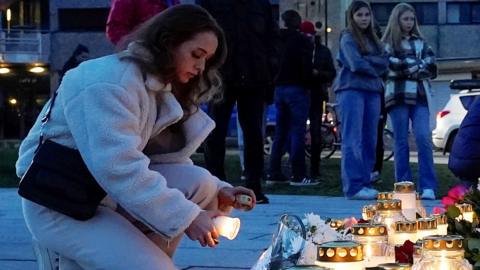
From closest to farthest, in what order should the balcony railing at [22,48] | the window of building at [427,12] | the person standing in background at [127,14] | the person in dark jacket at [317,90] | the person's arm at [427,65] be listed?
1. the person standing in background at [127,14]
2. the person's arm at [427,65]
3. the person in dark jacket at [317,90]
4. the balcony railing at [22,48]
5. the window of building at [427,12]

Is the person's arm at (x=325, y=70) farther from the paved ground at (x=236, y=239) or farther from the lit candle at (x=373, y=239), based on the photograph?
the lit candle at (x=373, y=239)

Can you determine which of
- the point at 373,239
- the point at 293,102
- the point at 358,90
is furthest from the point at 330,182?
the point at 373,239

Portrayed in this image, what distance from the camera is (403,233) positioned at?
3.17 m

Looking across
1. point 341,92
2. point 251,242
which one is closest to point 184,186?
point 251,242

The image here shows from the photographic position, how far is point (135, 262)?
10.3 ft

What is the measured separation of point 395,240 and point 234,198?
64 centimetres

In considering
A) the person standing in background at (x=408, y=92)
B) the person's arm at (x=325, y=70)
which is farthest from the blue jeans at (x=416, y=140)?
the person's arm at (x=325, y=70)

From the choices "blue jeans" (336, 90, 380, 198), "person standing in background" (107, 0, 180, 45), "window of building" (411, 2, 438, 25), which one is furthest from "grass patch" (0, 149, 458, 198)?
"window of building" (411, 2, 438, 25)

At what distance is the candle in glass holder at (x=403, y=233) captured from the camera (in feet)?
10.4

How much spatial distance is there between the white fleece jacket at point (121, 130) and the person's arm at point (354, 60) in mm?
4934

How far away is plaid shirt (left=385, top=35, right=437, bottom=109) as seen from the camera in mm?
8203

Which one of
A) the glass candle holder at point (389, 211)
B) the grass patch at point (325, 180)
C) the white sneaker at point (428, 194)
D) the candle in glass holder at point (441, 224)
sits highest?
the glass candle holder at point (389, 211)

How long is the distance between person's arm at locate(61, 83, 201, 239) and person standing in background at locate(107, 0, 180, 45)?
2723 millimetres

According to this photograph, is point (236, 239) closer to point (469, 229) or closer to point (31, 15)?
point (469, 229)
